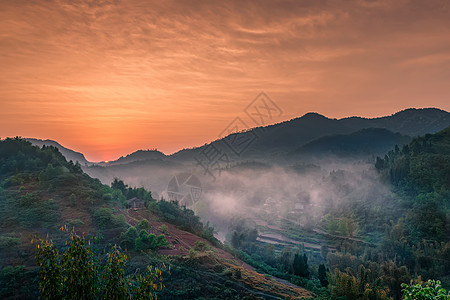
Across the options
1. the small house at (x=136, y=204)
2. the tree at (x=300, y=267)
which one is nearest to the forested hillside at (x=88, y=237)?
the small house at (x=136, y=204)

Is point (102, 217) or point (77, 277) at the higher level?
point (77, 277)

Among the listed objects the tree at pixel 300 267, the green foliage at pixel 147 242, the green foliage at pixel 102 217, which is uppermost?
the green foliage at pixel 102 217

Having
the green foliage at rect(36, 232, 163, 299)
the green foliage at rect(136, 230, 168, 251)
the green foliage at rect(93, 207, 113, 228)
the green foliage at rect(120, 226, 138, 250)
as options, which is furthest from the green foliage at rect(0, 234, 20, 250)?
the green foliage at rect(36, 232, 163, 299)

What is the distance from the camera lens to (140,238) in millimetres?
23156

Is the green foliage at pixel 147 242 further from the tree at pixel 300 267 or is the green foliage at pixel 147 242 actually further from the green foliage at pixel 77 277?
the tree at pixel 300 267

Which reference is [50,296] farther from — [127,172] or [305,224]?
[127,172]

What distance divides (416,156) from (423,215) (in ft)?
89.7

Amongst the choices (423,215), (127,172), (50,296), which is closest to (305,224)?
(423,215)

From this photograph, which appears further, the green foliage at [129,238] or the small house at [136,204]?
the small house at [136,204]

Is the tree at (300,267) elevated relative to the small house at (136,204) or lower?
lower

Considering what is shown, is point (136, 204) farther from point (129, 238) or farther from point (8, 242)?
point (8, 242)

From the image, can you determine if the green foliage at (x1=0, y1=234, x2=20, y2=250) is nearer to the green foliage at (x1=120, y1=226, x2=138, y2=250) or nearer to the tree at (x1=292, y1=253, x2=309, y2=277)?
the green foliage at (x1=120, y1=226, x2=138, y2=250)

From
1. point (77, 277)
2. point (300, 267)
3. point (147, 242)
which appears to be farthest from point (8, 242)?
point (300, 267)

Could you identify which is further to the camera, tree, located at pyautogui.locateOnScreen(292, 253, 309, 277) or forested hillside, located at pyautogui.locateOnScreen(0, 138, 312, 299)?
tree, located at pyautogui.locateOnScreen(292, 253, 309, 277)
